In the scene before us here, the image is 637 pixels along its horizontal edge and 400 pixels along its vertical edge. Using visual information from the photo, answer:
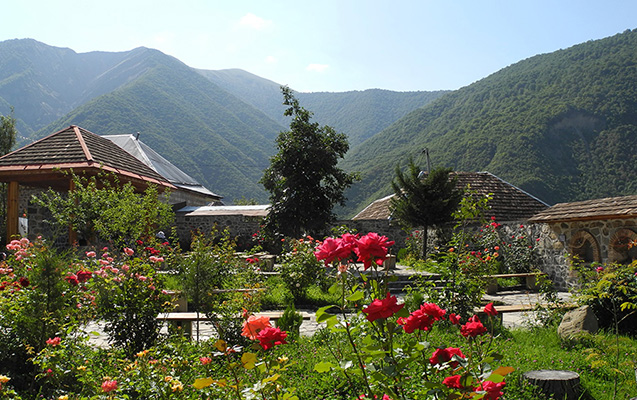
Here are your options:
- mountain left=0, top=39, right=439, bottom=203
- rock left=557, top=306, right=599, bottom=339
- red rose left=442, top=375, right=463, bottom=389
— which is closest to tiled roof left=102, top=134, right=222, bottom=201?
rock left=557, top=306, right=599, bottom=339

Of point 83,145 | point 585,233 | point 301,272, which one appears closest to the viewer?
point 301,272

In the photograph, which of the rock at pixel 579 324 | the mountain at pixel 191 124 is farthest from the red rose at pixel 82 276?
the mountain at pixel 191 124

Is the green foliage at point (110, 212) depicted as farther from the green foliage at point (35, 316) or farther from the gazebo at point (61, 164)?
the green foliage at point (35, 316)

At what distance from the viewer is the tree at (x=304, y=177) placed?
576 inches

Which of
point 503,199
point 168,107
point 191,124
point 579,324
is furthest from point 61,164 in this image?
point 168,107

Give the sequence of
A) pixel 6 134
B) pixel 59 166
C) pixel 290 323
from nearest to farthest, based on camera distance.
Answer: pixel 290 323 → pixel 59 166 → pixel 6 134

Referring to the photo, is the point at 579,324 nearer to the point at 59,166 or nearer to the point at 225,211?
the point at 59,166

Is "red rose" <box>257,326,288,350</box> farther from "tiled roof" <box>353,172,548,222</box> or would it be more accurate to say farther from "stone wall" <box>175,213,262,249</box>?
"stone wall" <box>175,213,262,249</box>

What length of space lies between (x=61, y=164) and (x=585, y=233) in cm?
1272

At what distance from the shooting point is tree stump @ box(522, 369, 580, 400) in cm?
383

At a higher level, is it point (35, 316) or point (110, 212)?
point (110, 212)

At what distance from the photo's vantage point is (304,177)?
14734 mm

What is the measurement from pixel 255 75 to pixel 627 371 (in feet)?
487

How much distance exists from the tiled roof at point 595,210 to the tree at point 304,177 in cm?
621
